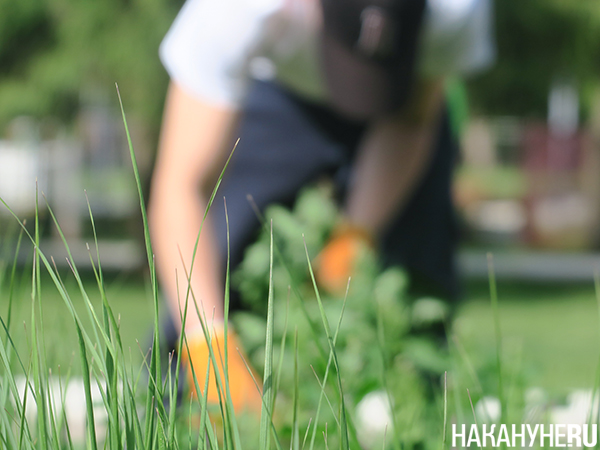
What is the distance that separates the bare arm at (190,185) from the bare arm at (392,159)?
1.18 feet

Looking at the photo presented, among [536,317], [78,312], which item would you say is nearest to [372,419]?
[78,312]

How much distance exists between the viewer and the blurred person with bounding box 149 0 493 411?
1159 mm

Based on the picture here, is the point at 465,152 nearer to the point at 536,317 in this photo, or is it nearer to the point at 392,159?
the point at 536,317

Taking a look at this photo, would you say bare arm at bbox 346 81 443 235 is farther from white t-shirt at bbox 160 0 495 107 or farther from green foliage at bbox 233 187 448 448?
green foliage at bbox 233 187 448 448

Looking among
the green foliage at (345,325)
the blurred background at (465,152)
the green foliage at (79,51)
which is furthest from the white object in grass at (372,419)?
the green foliage at (79,51)

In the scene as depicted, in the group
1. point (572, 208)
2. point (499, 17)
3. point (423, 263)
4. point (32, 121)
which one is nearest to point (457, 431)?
→ point (423, 263)

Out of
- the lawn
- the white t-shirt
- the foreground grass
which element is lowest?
the lawn

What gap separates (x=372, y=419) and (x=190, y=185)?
53cm

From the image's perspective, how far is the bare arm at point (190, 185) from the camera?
1.22m

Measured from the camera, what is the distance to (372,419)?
101 cm

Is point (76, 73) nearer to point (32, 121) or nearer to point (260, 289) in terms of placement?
point (32, 121)

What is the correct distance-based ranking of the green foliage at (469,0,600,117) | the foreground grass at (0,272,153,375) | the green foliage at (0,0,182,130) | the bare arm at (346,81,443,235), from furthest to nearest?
the green foliage at (469,0,600,117)
the green foliage at (0,0,182,130)
the bare arm at (346,81,443,235)
the foreground grass at (0,272,153,375)

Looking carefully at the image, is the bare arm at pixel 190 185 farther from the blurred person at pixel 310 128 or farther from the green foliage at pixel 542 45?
the green foliage at pixel 542 45

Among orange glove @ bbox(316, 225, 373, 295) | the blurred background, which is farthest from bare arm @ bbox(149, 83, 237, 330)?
the blurred background
